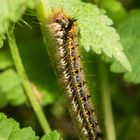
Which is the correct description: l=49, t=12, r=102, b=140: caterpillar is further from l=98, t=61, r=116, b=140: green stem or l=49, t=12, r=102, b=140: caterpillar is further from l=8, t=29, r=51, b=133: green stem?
l=98, t=61, r=116, b=140: green stem

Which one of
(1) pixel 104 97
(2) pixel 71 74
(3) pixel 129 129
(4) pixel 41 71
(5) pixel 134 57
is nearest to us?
(2) pixel 71 74

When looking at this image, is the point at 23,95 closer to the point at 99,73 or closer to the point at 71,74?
the point at 99,73

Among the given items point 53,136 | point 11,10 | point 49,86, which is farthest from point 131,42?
point 11,10

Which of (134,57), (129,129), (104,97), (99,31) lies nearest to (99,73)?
(104,97)

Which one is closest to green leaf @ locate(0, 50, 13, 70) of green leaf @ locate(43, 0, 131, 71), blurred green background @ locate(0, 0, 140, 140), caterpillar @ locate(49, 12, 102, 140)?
blurred green background @ locate(0, 0, 140, 140)

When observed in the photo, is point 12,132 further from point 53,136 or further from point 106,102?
point 106,102

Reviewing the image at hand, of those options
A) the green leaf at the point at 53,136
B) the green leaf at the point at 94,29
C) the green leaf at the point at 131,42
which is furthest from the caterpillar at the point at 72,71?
the green leaf at the point at 131,42
